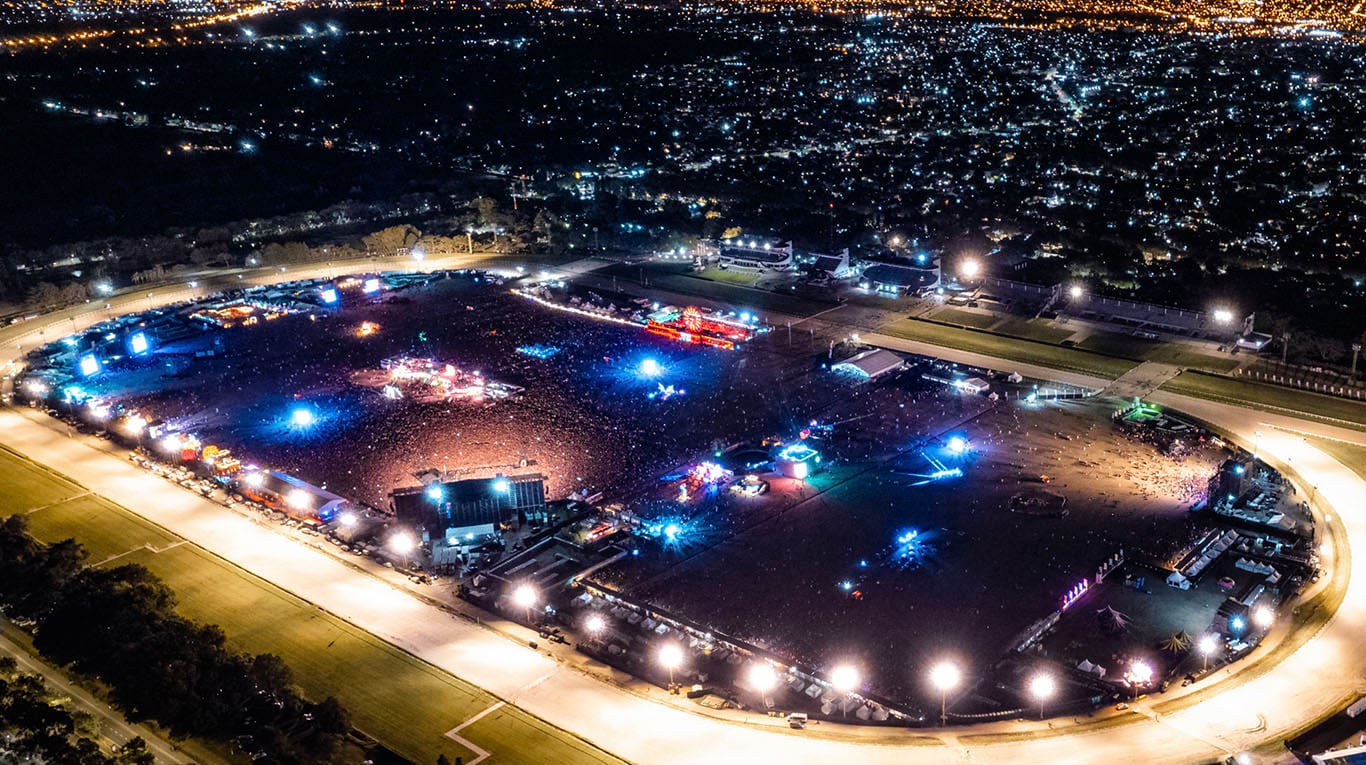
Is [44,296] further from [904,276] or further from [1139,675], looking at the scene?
[1139,675]

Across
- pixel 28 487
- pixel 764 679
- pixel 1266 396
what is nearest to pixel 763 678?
pixel 764 679

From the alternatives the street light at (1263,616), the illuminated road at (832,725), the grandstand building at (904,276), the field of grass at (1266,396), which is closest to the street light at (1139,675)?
the illuminated road at (832,725)

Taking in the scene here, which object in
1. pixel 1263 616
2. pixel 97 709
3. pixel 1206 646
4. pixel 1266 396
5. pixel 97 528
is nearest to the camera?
pixel 97 709

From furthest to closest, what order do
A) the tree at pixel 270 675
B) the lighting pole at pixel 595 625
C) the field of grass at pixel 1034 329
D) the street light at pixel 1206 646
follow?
the field of grass at pixel 1034 329 < the lighting pole at pixel 595 625 < the street light at pixel 1206 646 < the tree at pixel 270 675

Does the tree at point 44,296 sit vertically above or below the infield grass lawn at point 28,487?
above

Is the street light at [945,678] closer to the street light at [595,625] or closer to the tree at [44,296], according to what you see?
the street light at [595,625]

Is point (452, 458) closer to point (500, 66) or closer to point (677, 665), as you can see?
point (677, 665)

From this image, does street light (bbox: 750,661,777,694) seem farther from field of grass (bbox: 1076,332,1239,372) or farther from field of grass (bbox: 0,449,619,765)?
field of grass (bbox: 1076,332,1239,372)
